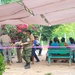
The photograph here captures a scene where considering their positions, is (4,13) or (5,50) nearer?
(4,13)

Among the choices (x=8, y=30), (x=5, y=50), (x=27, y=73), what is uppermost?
(x=8, y=30)

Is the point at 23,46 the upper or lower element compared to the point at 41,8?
lower

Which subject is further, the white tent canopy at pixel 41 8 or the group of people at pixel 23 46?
the group of people at pixel 23 46

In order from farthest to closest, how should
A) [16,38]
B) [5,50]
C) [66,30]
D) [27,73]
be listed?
[66,30] < [16,38] < [5,50] < [27,73]

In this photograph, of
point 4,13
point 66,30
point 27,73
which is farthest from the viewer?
point 66,30

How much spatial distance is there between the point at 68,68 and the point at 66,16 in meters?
2.29

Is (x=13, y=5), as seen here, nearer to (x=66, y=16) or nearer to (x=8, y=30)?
(x=66, y=16)

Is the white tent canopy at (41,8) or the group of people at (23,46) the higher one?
the white tent canopy at (41,8)

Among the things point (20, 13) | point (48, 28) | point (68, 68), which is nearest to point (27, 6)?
point (20, 13)

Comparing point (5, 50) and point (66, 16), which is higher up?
point (66, 16)

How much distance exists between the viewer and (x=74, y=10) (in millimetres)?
8805

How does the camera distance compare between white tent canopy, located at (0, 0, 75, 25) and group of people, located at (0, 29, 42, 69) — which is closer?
white tent canopy, located at (0, 0, 75, 25)

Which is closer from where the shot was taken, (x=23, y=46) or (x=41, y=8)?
(x=41, y=8)

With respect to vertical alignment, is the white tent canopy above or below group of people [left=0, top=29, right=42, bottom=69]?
above
